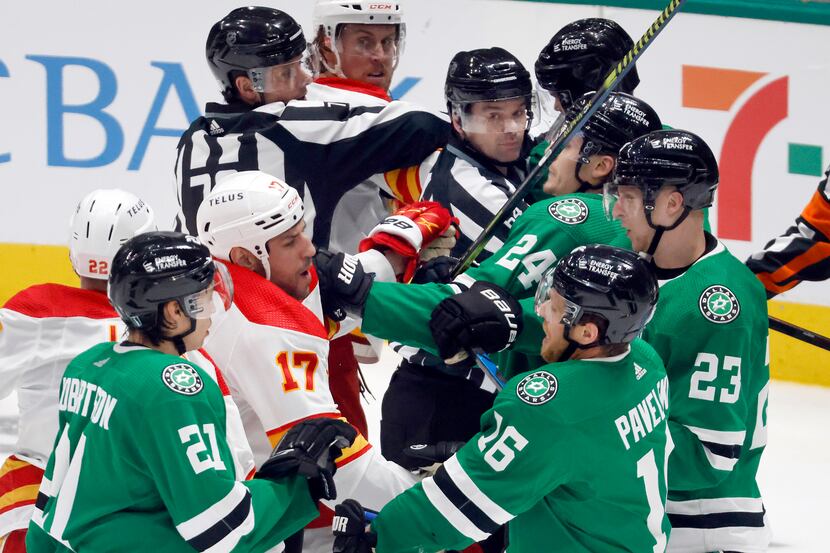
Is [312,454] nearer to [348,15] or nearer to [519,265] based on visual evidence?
[519,265]

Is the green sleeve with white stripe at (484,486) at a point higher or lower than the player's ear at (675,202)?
lower

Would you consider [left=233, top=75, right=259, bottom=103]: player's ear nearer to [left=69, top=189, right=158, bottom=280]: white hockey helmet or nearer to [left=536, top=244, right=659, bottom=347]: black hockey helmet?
[left=69, top=189, right=158, bottom=280]: white hockey helmet

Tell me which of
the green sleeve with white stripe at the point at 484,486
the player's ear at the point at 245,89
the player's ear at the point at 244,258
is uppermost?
the player's ear at the point at 245,89

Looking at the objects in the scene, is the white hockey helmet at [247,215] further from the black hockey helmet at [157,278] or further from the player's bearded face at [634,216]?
the player's bearded face at [634,216]

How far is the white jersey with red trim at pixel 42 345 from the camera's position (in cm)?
338

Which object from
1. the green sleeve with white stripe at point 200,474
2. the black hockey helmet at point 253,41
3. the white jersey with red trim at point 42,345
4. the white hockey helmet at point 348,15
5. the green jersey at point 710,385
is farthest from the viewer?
the white hockey helmet at point 348,15

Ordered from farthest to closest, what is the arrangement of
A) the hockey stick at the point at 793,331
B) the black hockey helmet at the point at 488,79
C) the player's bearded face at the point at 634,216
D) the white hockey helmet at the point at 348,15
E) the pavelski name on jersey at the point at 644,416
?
the hockey stick at the point at 793,331
the white hockey helmet at the point at 348,15
the black hockey helmet at the point at 488,79
the player's bearded face at the point at 634,216
the pavelski name on jersey at the point at 644,416

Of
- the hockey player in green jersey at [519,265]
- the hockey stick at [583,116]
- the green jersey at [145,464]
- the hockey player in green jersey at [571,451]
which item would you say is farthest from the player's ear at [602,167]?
the green jersey at [145,464]

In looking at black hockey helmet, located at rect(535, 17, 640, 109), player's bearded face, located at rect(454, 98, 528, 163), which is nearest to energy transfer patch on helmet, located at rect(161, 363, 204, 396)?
player's bearded face, located at rect(454, 98, 528, 163)

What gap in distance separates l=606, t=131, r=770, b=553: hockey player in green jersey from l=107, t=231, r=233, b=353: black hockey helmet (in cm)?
99

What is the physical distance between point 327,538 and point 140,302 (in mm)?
999

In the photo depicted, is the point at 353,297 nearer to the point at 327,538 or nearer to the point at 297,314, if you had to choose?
the point at 297,314

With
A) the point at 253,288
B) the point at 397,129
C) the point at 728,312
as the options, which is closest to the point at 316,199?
the point at 397,129

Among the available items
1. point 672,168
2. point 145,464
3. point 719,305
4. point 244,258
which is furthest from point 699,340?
point 145,464
